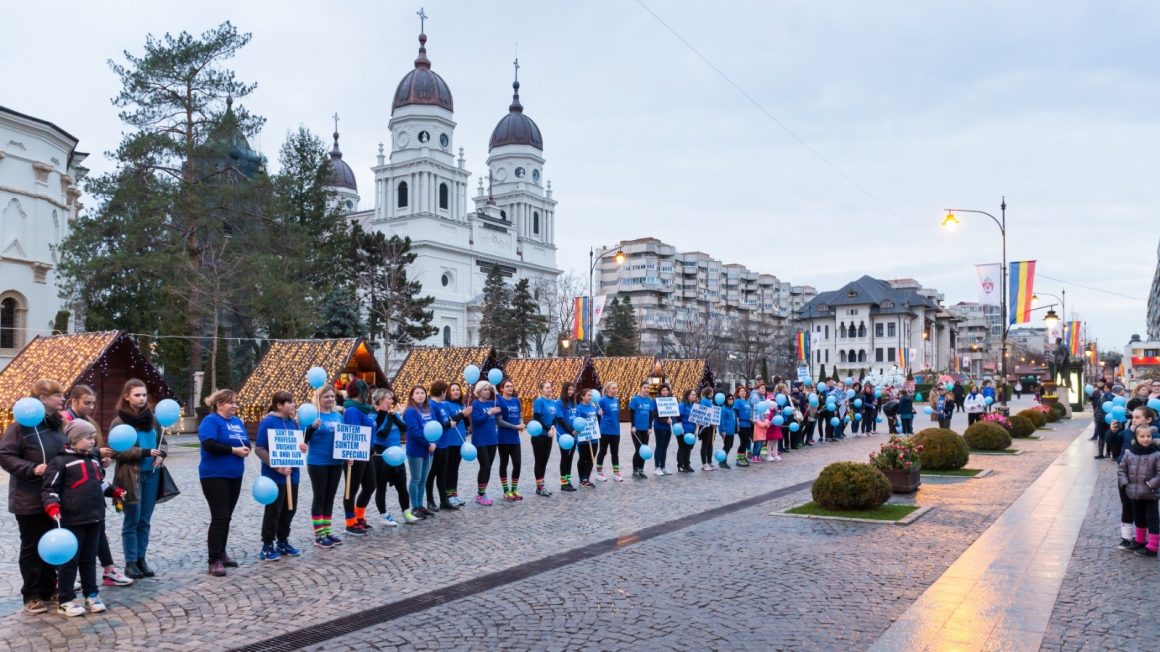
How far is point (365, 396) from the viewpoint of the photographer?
35.2ft

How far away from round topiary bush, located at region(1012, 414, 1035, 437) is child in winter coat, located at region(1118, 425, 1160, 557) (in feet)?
59.2

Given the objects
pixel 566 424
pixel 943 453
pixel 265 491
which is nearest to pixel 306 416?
pixel 265 491

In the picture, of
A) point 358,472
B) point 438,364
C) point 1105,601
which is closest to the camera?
point 1105,601

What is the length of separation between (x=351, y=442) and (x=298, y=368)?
18163 mm

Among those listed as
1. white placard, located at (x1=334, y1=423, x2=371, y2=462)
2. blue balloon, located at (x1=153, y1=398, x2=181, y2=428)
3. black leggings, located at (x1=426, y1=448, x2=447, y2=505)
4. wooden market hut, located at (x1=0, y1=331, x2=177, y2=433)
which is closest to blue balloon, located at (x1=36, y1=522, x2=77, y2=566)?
blue balloon, located at (x1=153, y1=398, x2=181, y2=428)

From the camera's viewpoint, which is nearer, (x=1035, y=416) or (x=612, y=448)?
(x=612, y=448)

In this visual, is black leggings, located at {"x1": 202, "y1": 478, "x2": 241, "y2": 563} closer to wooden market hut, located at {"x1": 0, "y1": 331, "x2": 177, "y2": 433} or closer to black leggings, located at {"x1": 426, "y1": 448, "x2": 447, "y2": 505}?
black leggings, located at {"x1": 426, "y1": 448, "x2": 447, "y2": 505}

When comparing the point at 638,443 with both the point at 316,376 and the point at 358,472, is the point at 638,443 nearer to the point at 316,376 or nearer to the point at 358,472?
the point at 316,376

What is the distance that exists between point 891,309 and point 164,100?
98.2 meters

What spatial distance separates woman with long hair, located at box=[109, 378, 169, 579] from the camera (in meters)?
8.15

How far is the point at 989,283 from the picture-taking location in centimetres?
2922

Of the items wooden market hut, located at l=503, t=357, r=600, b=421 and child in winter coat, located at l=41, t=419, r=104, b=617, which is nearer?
child in winter coat, located at l=41, t=419, r=104, b=617

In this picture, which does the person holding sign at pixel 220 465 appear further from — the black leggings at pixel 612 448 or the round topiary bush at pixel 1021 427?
the round topiary bush at pixel 1021 427

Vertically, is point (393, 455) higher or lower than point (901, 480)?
higher
